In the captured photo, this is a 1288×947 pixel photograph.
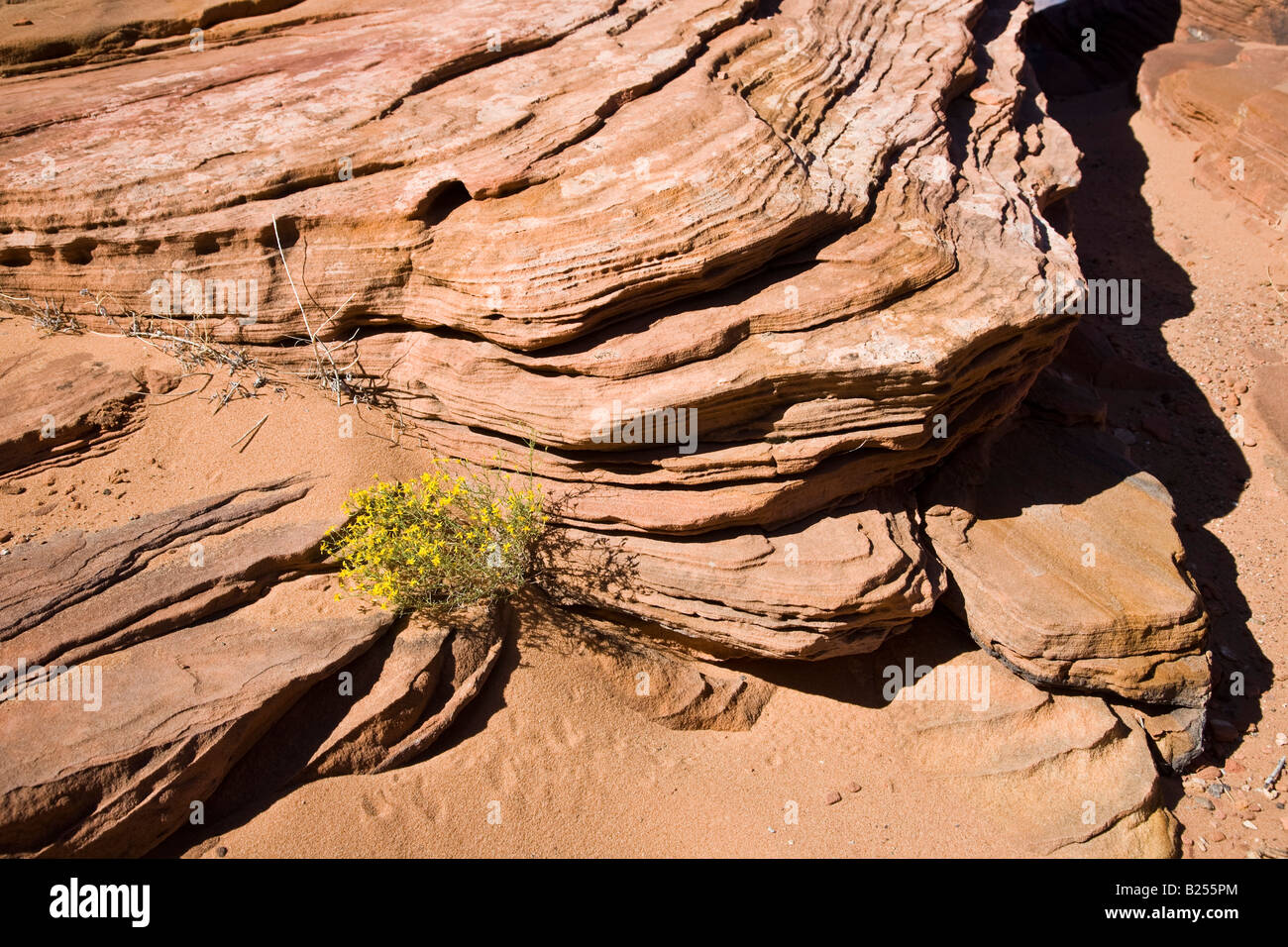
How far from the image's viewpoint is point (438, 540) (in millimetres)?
4664

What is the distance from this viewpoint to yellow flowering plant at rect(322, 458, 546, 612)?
4480mm

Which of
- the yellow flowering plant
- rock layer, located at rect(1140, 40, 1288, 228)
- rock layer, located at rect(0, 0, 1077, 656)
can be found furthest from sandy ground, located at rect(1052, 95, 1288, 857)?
the yellow flowering plant

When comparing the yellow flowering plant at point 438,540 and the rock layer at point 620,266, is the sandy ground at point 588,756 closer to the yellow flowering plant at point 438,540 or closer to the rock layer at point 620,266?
the yellow flowering plant at point 438,540

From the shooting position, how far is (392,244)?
16.9 ft

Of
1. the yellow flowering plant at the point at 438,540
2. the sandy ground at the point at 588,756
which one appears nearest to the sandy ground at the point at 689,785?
the sandy ground at the point at 588,756

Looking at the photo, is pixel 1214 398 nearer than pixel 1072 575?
No

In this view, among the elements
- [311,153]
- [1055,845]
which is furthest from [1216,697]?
[311,153]

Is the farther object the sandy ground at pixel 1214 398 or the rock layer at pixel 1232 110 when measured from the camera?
the rock layer at pixel 1232 110

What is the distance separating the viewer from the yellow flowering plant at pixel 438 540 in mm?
4480

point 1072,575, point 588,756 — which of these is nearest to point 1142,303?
point 1072,575

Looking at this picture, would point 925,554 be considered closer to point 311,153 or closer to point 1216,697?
point 1216,697

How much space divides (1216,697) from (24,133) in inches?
332

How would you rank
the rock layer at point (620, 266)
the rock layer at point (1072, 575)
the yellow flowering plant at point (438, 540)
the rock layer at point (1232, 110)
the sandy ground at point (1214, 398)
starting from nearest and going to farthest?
the yellow flowering plant at point (438, 540), the rock layer at point (620, 266), the rock layer at point (1072, 575), the sandy ground at point (1214, 398), the rock layer at point (1232, 110)

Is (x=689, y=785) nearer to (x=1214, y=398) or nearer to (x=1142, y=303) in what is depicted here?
(x=1214, y=398)
